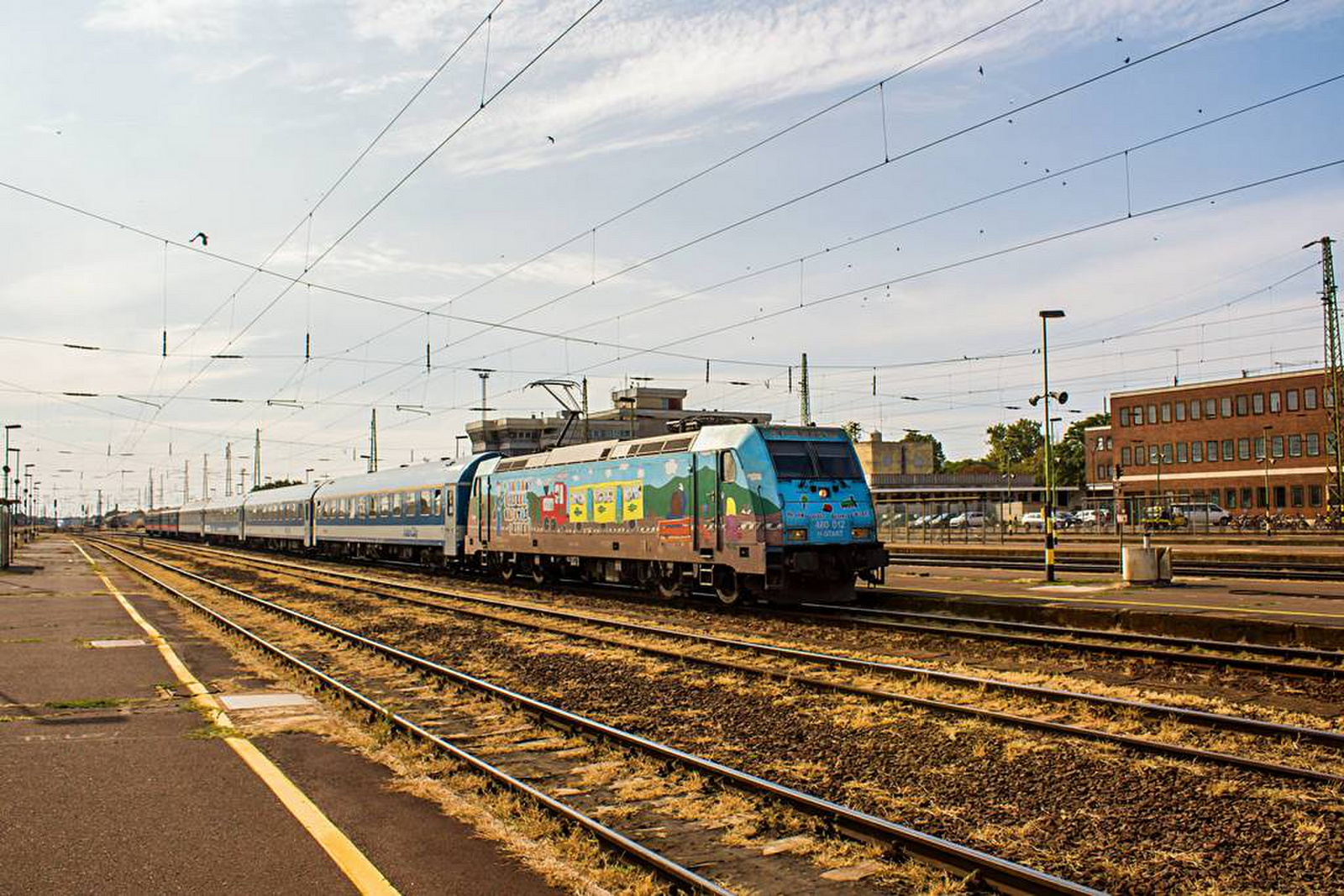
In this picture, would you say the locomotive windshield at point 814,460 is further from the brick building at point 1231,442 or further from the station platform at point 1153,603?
the brick building at point 1231,442

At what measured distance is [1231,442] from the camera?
80.8 metres

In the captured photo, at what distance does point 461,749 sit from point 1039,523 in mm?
61630

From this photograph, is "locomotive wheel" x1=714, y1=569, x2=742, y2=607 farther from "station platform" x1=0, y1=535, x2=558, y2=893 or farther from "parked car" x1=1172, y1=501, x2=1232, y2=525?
"parked car" x1=1172, y1=501, x2=1232, y2=525

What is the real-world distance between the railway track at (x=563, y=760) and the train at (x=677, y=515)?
273 inches

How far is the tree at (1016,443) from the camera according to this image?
459 feet

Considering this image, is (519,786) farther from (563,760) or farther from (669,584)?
(669,584)

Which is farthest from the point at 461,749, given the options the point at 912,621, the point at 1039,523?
the point at 1039,523

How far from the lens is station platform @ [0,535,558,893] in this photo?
6.54 meters

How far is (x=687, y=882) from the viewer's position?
20.9 feet

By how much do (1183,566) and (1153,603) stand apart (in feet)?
40.3

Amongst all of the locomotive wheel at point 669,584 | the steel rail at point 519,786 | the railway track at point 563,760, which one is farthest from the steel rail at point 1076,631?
the steel rail at point 519,786

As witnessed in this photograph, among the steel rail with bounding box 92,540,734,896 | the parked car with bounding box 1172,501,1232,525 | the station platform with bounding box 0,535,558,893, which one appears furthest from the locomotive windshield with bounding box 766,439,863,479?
the parked car with bounding box 1172,501,1232,525

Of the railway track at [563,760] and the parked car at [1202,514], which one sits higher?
the parked car at [1202,514]

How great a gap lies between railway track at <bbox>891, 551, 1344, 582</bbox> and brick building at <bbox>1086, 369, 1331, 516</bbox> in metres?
36.8
